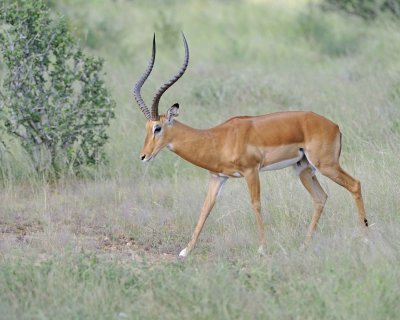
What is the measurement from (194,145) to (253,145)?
445mm

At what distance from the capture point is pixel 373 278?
192 inches

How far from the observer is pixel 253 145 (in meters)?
6.57

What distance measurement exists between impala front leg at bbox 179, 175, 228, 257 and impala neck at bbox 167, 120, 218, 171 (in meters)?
0.18

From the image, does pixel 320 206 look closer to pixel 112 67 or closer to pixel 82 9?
pixel 112 67

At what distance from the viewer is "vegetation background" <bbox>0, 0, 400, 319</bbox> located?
4.82 metres

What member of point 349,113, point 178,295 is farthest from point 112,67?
point 178,295

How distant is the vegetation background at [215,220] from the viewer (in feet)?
15.8

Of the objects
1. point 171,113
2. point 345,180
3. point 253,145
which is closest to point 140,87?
point 171,113

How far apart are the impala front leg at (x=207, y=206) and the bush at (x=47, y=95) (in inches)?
88.0

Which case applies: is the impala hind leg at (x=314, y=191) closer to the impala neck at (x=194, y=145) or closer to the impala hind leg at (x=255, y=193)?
the impala hind leg at (x=255, y=193)

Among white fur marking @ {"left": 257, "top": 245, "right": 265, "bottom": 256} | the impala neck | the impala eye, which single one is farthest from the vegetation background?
the impala eye

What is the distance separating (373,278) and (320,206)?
6.64 feet

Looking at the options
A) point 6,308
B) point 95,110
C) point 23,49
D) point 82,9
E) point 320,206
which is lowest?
point 6,308

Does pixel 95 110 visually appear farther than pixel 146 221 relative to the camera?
Yes
